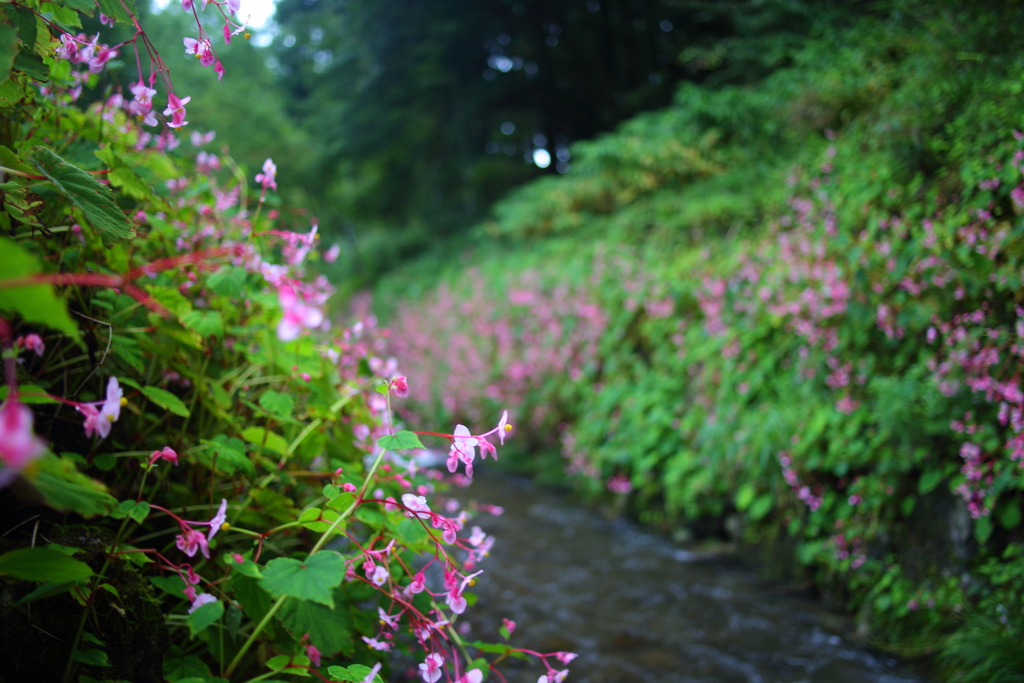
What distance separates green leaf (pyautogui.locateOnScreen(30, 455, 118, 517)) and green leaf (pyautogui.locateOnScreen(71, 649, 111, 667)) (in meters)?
0.38

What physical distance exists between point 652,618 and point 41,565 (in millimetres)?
2530

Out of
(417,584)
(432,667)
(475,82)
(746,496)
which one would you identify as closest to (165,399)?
(417,584)

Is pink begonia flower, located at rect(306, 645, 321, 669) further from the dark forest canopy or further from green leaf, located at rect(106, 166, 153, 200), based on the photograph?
the dark forest canopy

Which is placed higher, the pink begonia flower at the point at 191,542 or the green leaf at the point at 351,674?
the pink begonia flower at the point at 191,542

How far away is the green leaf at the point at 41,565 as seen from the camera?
2.35ft

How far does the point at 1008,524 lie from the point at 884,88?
269 cm

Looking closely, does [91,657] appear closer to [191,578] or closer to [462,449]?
[191,578]

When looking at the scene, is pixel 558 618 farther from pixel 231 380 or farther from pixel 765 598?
pixel 231 380

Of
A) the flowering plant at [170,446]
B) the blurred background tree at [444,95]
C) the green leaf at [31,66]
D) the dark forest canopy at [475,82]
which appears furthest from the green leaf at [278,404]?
the dark forest canopy at [475,82]

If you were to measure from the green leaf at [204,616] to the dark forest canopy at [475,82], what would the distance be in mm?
8856

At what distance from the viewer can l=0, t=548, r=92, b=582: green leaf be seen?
72 cm

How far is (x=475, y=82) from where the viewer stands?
1066cm

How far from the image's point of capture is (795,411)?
2.99 m

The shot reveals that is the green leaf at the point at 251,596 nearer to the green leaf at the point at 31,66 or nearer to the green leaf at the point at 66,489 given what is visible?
the green leaf at the point at 66,489
